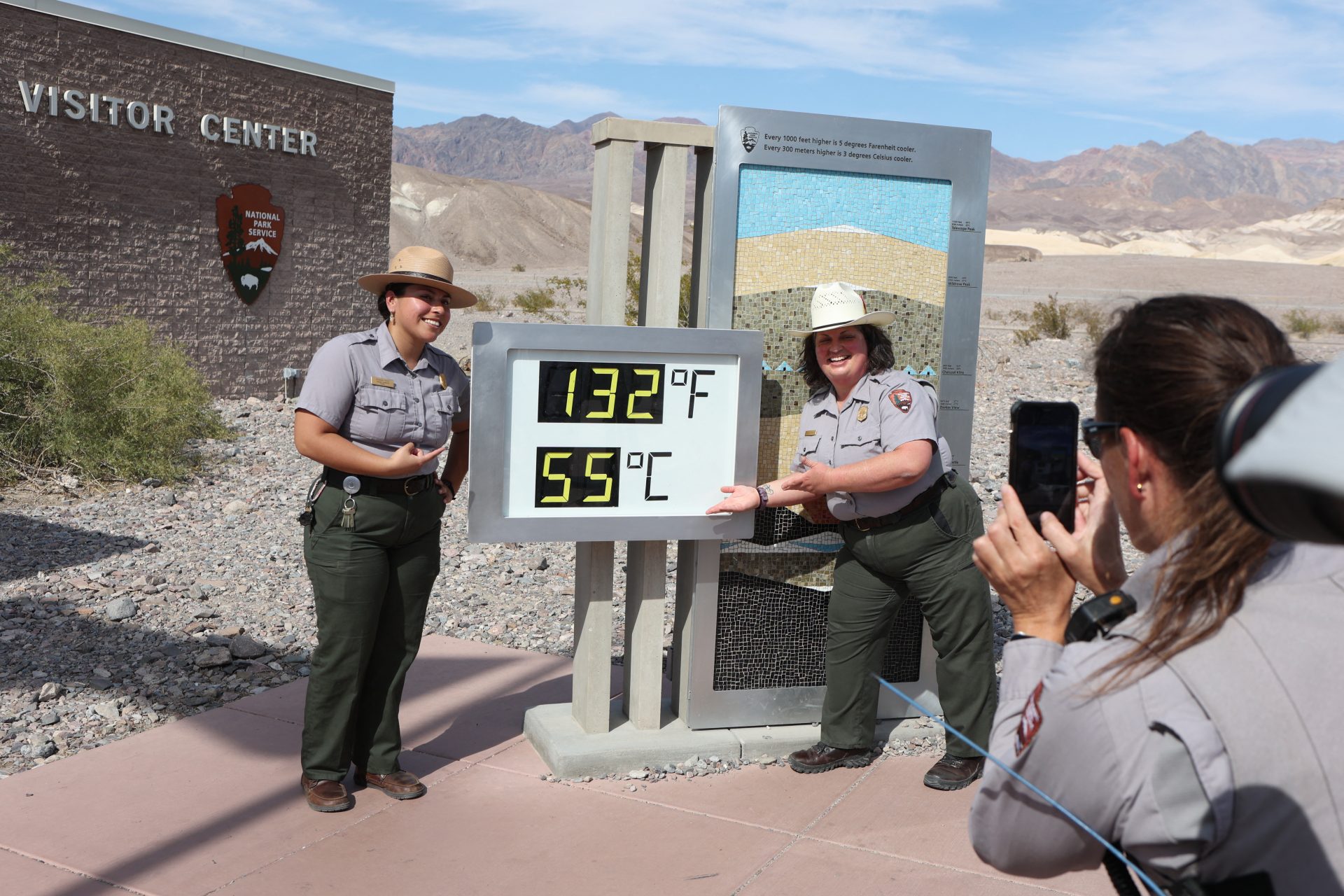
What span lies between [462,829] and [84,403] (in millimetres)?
8038

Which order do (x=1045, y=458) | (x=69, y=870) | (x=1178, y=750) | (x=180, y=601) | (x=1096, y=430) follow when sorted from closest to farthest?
(x=1178, y=750), (x=1096, y=430), (x=1045, y=458), (x=69, y=870), (x=180, y=601)

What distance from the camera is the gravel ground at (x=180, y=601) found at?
514 cm

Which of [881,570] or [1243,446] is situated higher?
[1243,446]

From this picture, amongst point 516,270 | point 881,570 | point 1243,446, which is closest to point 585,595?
point 881,570

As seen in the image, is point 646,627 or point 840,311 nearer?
point 840,311

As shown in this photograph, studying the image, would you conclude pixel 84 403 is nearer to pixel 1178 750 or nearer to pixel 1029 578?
pixel 1029 578

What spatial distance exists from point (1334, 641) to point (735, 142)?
11.1 feet

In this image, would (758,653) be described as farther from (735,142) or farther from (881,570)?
(735,142)

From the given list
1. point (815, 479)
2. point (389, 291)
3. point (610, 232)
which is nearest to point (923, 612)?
point (815, 479)

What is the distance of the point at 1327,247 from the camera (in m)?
106

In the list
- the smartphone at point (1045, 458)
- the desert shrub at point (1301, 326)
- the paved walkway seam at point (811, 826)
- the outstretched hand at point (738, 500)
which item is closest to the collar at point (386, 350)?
the outstretched hand at point (738, 500)

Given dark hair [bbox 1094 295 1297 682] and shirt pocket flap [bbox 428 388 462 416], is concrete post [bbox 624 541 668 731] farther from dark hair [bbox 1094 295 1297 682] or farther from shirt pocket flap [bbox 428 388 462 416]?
dark hair [bbox 1094 295 1297 682]

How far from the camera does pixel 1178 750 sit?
4.74ft

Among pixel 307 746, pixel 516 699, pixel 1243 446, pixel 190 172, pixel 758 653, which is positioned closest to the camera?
pixel 1243 446
